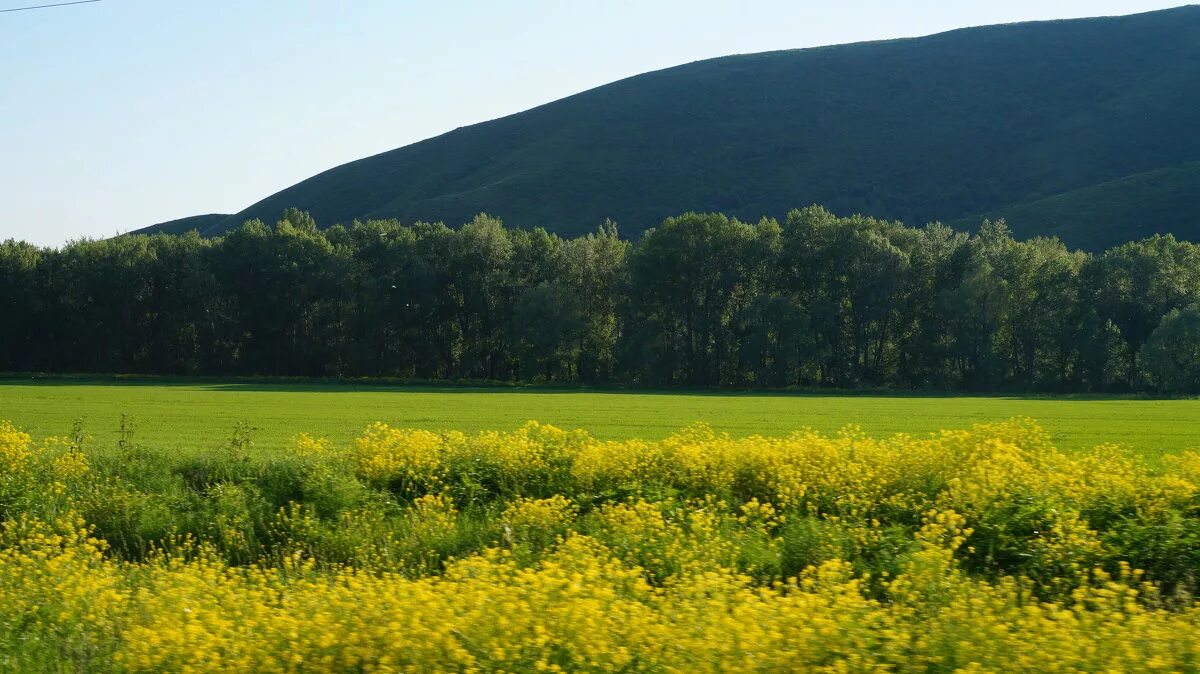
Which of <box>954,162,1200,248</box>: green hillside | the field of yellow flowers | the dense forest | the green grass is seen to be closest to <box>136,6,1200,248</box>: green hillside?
<box>954,162,1200,248</box>: green hillside

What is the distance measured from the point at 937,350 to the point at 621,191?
3635 inches

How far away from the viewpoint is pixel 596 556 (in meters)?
12.6

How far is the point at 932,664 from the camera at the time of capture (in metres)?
6.84

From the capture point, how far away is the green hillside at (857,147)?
157875 millimetres

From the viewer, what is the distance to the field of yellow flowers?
7.07m

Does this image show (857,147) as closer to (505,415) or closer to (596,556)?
(505,415)

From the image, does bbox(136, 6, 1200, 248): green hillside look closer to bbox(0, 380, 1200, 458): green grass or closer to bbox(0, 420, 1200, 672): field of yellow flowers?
bbox(0, 380, 1200, 458): green grass

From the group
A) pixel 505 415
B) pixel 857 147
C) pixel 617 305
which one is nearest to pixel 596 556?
pixel 505 415

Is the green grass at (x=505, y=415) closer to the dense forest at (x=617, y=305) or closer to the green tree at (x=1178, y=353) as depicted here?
the green tree at (x=1178, y=353)

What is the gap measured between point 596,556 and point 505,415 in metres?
30.1

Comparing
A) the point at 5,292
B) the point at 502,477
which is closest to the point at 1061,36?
the point at 5,292

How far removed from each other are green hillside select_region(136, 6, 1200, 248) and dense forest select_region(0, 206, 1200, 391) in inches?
2448

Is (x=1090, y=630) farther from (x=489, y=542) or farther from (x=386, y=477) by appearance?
(x=386, y=477)

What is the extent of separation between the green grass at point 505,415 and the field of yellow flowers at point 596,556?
25.9 feet
